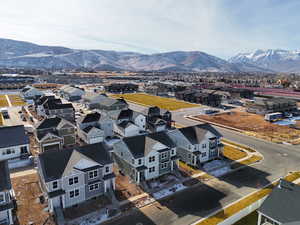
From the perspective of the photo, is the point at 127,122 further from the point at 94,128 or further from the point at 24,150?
the point at 24,150

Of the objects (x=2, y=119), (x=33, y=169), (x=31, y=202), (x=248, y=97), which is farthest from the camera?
(x=248, y=97)

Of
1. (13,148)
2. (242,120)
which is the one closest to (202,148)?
(13,148)

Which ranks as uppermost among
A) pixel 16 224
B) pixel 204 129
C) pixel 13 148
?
pixel 204 129

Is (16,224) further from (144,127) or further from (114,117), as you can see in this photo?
(144,127)

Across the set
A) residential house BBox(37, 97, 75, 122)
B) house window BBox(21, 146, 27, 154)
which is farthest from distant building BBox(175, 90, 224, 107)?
house window BBox(21, 146, 27, 154)

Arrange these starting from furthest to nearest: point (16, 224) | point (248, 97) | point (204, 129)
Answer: point (248, 97) < point (204, 129) < point (16, 224)

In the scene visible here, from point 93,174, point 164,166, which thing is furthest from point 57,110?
point 164,166
